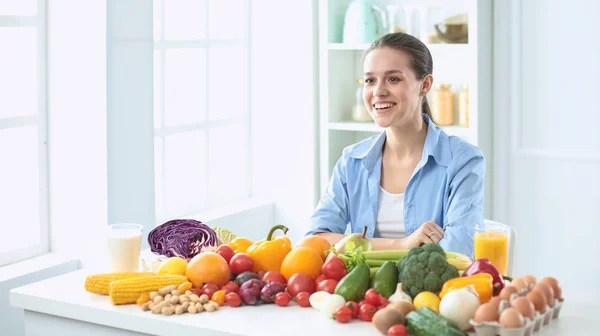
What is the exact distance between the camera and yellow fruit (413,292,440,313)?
199 centimetres

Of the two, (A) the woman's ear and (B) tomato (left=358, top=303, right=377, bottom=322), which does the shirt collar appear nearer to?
(A) the woman's ear

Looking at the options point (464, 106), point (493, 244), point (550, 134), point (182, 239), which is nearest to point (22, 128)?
point (182, 239)

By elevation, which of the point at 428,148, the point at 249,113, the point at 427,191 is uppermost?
the point at 249,113

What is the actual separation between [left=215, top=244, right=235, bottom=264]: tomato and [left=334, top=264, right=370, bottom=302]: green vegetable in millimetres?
374

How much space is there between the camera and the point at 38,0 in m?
3.42

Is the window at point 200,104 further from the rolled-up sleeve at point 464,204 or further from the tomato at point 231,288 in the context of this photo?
the tomato at point 231,288

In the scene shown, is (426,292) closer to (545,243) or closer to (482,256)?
(482,256)

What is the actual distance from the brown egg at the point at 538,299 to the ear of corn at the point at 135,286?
856 mm

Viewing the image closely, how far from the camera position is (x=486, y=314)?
1.87 m

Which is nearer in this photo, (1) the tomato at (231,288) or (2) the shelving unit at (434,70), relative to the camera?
(1) the tomato at (231,288)

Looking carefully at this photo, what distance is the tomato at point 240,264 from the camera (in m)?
2.35

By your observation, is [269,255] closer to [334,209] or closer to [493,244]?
[493,244]

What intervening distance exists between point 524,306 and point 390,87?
1.26 meters

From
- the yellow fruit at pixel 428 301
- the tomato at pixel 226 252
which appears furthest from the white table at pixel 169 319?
the tomato at pixel 226 252
